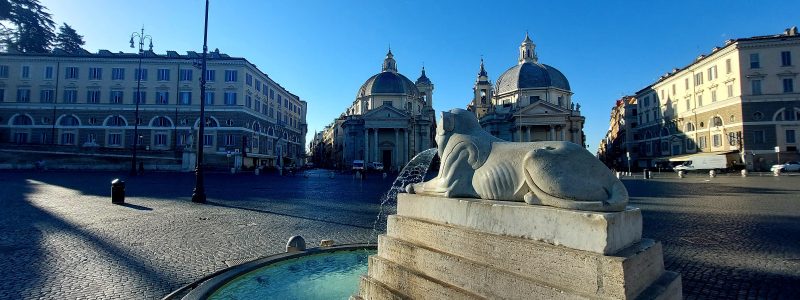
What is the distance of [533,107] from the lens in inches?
2365

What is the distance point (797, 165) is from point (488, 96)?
48.9 metres

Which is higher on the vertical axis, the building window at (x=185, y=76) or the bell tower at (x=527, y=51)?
the bell tower at (x=527, y=51)

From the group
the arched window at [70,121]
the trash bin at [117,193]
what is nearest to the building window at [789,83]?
the trash bin at [117,193]

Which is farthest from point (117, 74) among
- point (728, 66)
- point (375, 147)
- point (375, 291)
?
point (728, 66)

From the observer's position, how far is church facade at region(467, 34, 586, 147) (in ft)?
197

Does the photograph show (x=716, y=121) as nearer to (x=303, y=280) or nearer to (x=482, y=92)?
(x=482, y=92)

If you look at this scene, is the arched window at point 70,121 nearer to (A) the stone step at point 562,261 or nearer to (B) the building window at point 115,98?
(B) the building window at point 115,98

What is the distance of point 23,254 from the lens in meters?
6.19

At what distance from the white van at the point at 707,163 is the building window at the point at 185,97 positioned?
67.3 metres

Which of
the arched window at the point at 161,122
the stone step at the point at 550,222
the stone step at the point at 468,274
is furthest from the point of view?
the arched window at the point at 161,122

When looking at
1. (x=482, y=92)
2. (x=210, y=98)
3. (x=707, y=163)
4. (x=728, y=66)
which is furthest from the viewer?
(x=482, y=92)

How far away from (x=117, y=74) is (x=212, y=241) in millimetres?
57479

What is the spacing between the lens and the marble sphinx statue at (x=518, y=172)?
2834mm

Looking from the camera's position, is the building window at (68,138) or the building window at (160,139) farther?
the building window at (160,139)
